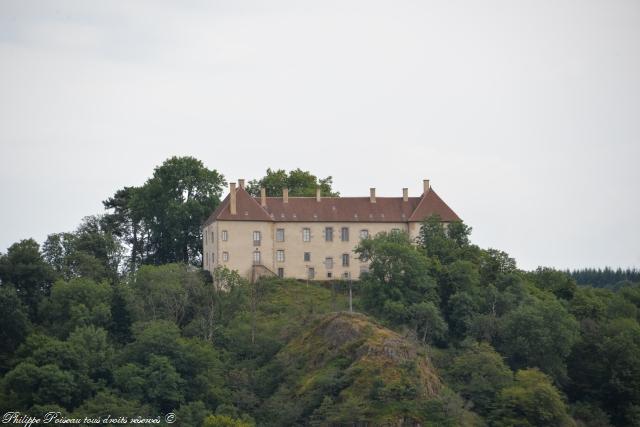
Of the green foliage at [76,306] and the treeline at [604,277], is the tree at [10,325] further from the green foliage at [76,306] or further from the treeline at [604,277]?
the treeline at [604,277]

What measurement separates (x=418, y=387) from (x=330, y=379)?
5.45m

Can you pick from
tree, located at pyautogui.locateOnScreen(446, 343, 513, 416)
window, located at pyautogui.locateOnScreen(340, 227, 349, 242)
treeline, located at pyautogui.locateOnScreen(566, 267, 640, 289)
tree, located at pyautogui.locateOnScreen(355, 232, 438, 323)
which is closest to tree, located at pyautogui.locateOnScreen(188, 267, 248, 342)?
tree, located at pyautogui.locateOnScreen(355, 232, 438, 323)

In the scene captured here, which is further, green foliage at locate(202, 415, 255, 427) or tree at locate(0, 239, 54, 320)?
→ tree at locate(0, 239, 54, 320)

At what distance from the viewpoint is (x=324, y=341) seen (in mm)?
87875

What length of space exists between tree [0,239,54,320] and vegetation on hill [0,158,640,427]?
0.11 metres

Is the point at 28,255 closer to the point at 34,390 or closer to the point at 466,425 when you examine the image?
the point at 34,390

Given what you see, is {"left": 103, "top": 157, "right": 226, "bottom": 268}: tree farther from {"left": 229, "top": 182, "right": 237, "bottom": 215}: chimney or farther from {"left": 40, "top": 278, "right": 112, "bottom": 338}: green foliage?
{"left": 40, "top": 278, "right": 112, "bottom": 338}: green foliage

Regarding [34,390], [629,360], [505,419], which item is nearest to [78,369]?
[34,390]

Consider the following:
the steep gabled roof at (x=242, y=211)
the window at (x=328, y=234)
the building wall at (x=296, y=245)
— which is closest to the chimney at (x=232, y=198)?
the steep gabled roof at (x=242, y=211)

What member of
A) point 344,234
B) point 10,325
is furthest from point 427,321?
point 10,325

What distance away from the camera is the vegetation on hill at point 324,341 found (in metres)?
82.2

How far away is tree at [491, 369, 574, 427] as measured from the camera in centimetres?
8200

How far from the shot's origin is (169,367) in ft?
279

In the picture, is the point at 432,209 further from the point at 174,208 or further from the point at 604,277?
the point at 604,277
